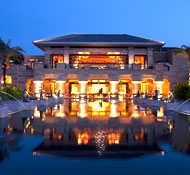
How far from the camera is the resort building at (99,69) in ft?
133

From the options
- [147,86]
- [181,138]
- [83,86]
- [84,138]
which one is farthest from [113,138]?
[147,86]

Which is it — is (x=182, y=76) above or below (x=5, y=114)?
above

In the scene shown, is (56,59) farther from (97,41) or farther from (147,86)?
(147,86)

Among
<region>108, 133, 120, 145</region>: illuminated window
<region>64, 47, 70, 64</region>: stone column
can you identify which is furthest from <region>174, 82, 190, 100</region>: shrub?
<region>64, 47, 70, 64</region>: stone column

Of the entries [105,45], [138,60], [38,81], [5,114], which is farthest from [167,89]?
[5,114]

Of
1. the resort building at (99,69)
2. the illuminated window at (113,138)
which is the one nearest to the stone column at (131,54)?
the resort building at (99,69)

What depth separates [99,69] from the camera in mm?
40562

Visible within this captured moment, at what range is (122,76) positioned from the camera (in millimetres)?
40969

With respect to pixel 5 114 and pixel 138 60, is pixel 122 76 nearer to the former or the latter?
pixel 138 60

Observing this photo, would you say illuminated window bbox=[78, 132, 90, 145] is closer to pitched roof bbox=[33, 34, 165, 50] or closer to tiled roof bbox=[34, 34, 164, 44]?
pitched roof bbox=[33, 34, 165, 50]

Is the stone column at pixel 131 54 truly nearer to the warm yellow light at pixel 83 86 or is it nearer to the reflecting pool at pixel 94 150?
the warm yellow light at pixel 83 86

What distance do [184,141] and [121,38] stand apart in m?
42.1

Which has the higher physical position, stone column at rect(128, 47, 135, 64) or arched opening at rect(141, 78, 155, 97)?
stone column at rect(128, 47, 135, 64)

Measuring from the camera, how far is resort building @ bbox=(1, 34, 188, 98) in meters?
40.7
